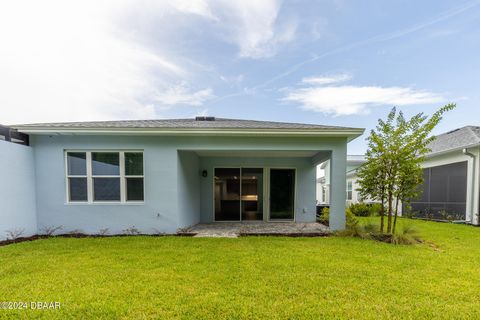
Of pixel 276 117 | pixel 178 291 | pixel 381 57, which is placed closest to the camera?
pixel 178 291

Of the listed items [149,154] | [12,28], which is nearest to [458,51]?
[149,154]

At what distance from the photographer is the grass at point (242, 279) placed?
2.57 m

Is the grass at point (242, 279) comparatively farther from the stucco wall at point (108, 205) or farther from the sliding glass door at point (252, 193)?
the sliding glass door at point (252, 193)

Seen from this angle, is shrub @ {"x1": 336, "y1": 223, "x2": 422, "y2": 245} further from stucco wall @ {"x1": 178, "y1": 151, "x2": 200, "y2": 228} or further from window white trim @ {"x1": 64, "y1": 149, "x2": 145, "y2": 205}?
window white trim @ {"x1": 64, "y1": 149, "x2": 145, "y2": 205}

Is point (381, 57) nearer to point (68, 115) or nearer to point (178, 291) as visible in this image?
point (178, 291)

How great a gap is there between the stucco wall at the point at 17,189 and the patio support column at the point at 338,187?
355 inches

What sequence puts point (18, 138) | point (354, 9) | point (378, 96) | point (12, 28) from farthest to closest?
point (378, 96) < point (354, 9) < point (12, 28) < point (18, 138)

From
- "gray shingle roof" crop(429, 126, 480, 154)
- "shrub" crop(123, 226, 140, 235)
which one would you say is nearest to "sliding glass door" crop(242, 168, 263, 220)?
"shrub" crop(123, 226, 140, 235)

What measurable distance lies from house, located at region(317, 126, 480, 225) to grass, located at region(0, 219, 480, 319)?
532 centimetres

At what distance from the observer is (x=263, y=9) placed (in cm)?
Result: 860

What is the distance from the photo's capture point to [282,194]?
30.7 feet

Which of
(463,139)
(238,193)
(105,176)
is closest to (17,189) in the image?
(105,176)

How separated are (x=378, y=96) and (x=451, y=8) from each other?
5456 millimetres

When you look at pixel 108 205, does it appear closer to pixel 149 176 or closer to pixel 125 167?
pixel 125 167
